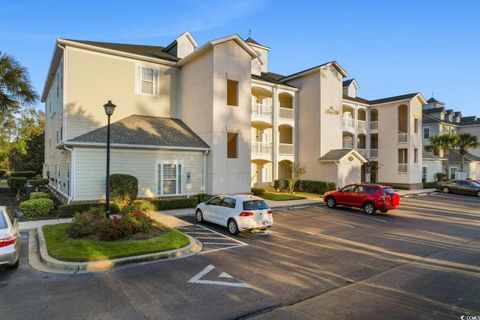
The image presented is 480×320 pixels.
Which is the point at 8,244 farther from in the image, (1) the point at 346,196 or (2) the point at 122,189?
(1) the point at 346,196

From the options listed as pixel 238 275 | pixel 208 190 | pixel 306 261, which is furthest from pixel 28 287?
pixel 208 190

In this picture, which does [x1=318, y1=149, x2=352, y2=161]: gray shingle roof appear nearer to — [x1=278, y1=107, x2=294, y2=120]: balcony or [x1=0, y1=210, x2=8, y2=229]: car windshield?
[x1=278, y1=107, x2=294, y2=120]: balcony

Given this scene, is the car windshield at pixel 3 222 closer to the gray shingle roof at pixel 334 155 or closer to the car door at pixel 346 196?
the car door at pixel 346 196

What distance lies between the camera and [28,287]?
6.71 meters

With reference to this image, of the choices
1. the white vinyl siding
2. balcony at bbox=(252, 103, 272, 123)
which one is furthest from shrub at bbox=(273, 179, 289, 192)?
the white vinyl siding

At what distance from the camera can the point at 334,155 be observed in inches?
1066

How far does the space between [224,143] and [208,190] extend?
332 centimetres

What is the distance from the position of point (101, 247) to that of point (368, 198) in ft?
47.3

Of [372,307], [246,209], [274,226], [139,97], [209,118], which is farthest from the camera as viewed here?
[139,97]

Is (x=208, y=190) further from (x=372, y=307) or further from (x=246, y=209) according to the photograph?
(x=372, y=307)

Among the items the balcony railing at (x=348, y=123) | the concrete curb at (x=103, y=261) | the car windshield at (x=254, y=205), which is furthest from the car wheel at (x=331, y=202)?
the balcony railing at (x=348, y=123)

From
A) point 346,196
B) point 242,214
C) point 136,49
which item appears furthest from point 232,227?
point 136,49

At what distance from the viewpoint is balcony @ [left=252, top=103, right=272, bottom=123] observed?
26.3m

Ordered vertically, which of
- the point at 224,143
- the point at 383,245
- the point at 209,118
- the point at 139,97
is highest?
the point at 139,97
